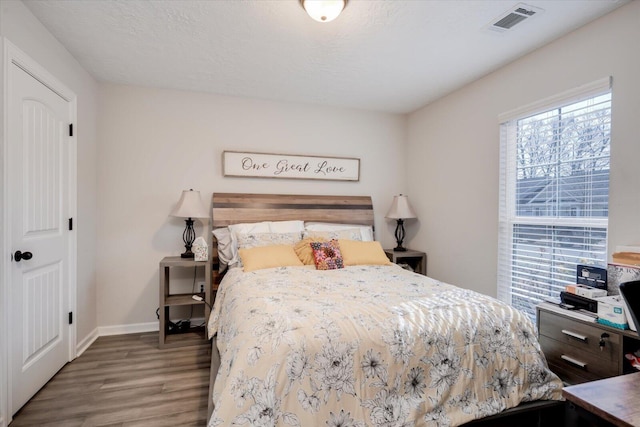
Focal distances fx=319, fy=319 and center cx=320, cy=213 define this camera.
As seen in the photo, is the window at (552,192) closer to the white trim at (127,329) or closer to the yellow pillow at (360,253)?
the yellow pillow at (360,253)

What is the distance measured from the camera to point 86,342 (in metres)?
2.92

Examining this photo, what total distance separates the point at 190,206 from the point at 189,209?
0.11 feet

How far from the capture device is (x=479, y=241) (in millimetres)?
3074

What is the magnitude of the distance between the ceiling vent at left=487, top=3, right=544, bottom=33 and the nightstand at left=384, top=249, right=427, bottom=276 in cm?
234

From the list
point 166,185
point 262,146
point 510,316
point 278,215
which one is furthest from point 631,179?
point 166,185

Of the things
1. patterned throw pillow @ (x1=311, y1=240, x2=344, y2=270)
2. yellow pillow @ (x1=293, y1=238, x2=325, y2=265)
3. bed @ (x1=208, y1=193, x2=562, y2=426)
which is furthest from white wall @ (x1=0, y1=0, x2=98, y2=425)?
patterned throw pillow @ (x1=311, y1=240, x2=344, y2=270)

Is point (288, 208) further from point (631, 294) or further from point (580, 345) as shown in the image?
point (631, 294)

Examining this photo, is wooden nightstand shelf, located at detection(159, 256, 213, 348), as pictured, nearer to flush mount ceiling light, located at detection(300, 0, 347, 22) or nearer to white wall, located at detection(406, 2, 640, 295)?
flush mount ceiling light, located at detection(300, 0, 347, 22)

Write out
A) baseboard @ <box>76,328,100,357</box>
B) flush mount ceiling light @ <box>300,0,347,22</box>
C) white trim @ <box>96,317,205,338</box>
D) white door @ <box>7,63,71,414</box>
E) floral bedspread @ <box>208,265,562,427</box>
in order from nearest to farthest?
floral bedspread @ <box>208,265,562,427</box> < flush mount ceiling light @ <box>300,0,347,22</box> < white door @ <box>7,63,71,414</box> < baseboard @ <box>76,328,100,357</box> < white trim @ <box>96,317,205,338</box>

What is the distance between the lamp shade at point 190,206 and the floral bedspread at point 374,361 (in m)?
1.37

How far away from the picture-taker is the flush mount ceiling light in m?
1.83

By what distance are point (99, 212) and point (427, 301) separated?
125 inches

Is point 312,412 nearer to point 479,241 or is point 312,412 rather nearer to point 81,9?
point 479,241

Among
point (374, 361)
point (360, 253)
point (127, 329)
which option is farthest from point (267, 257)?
point (127, 329)
